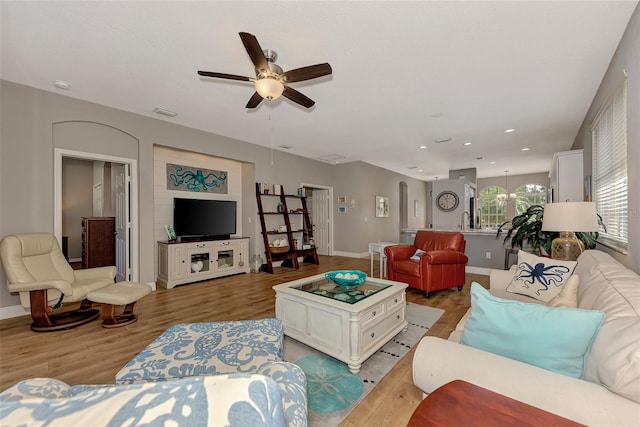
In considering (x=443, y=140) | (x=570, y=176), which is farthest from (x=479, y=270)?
(x=443, y=140)

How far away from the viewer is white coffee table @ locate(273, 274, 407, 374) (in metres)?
1.99

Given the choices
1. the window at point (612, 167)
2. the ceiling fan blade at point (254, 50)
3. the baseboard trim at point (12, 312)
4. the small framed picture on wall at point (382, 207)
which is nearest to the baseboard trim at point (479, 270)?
the window at point (612, 167)

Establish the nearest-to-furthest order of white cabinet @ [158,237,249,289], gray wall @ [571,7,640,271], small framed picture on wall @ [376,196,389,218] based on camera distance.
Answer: gray wall @ [571,7,640,271]
white cabinet @ [158,237,249,289]
small framed picture on wall @ [376,196,389,218]

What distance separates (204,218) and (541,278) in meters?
4.88

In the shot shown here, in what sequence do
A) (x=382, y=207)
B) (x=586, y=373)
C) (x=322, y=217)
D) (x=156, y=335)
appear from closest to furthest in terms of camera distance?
(x=586, y=373) → (x=156, y=335) → (x=322, y=217) → (x=382, y=207)

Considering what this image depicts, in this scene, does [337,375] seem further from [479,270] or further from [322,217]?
[322,217]

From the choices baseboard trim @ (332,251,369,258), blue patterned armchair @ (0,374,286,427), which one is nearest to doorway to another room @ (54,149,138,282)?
blue patterned armchair @ (0,374,286,427)

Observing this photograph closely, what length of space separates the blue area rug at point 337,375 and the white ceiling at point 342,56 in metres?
2.66

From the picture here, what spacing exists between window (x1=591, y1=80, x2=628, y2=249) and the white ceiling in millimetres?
461

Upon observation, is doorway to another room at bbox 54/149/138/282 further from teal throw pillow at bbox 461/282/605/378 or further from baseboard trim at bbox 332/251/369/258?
baseboard trim at bbox 332/251/369/258

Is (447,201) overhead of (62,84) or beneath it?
beneath

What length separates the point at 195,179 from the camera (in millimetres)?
5164

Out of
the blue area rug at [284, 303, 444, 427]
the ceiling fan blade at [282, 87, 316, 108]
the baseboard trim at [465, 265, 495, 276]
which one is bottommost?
the blue area rug at [284, 303, 444, 427]

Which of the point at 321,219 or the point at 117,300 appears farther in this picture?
the point at 321,219
